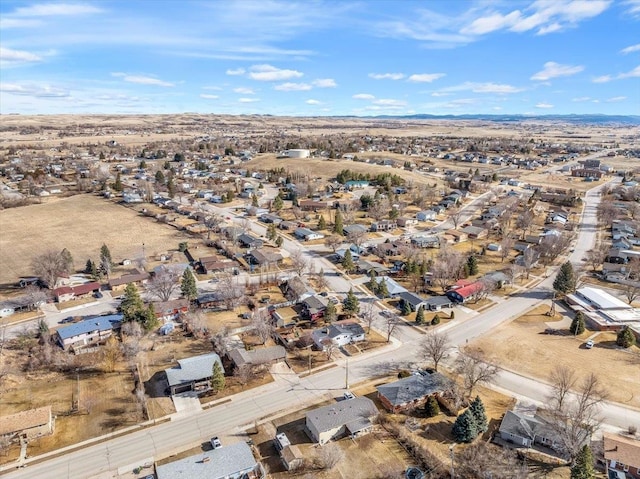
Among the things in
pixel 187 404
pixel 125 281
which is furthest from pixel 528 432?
pixel 125 281

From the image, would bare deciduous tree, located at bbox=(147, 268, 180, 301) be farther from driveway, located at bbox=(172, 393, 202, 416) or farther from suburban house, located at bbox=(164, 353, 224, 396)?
driveway, located at bbox=(172, 393, 202, 416)

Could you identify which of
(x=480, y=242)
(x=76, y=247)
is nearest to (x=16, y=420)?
(x=76, y=247)

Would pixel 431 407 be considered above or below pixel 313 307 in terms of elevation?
below

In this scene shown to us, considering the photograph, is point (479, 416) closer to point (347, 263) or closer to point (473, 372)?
point (473, 372)

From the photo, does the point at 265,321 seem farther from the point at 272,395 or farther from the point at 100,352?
the point at 100,352

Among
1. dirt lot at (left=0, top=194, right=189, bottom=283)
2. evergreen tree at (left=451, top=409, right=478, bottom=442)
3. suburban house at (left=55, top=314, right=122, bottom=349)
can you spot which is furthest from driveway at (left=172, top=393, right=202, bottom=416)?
dirt lot at (left=0, top=194, right=189, bottom=283)
